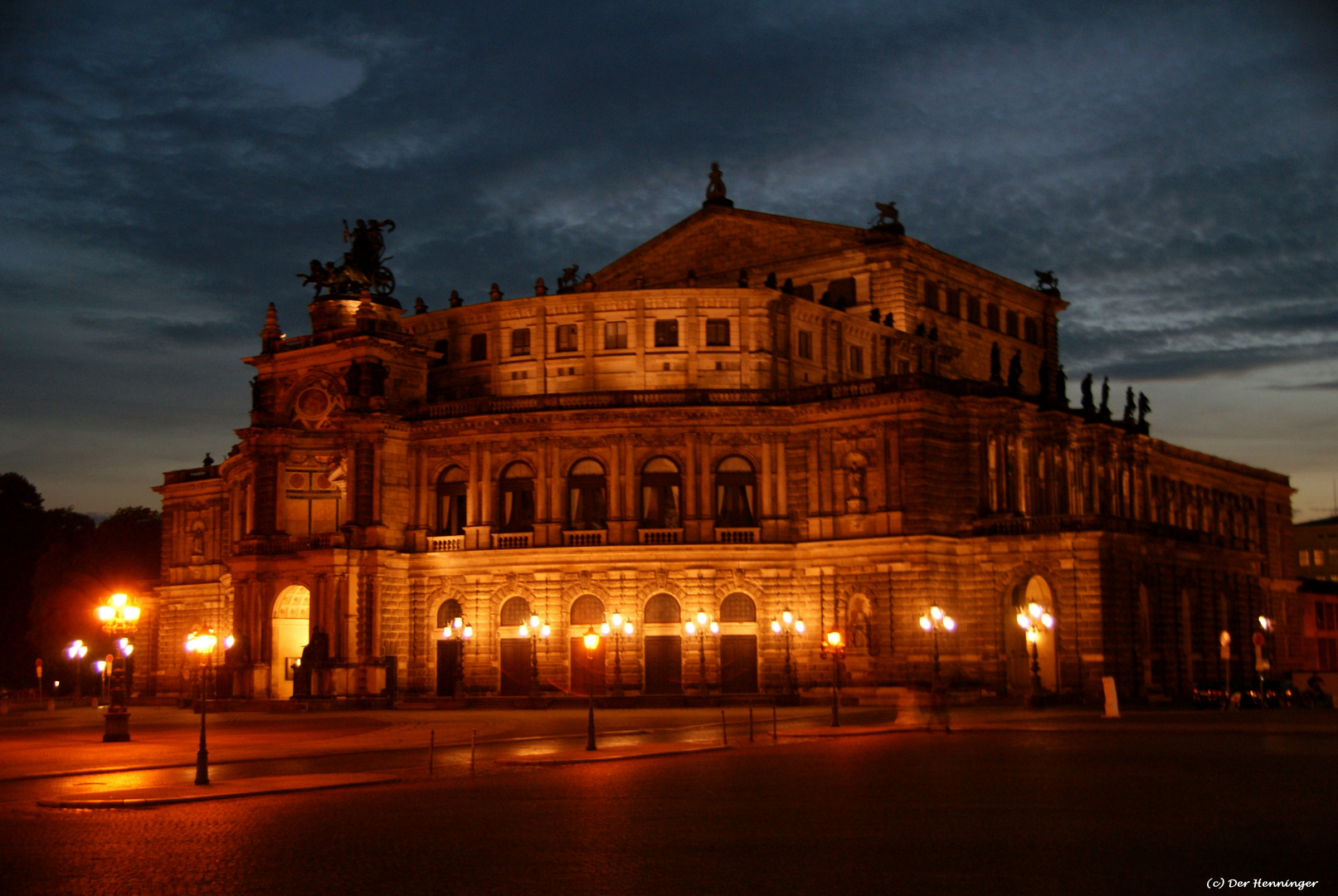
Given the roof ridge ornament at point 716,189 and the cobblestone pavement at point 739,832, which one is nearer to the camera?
the cobblestone pavement at point 739,832

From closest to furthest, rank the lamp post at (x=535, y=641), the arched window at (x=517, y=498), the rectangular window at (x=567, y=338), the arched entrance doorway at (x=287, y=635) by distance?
the lamp post at (x=535, y=641), the arched window at (x=517, y=498), the arched entrance doorway at (x=287, y=635), the rectangular window at (x=567, y=338)

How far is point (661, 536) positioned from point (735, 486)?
447cm

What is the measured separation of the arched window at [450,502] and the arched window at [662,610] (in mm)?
10856

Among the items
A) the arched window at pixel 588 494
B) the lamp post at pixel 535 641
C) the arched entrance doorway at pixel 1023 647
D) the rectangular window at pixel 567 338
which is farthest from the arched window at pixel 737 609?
the rectangular window at pixel 567 338

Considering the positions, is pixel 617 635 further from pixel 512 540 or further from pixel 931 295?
pixel 931 295

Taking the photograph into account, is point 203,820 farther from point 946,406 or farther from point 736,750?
point 946,406

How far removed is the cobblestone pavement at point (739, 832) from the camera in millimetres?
17984

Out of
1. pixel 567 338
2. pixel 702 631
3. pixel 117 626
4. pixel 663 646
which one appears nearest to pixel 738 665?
pixel 702 631

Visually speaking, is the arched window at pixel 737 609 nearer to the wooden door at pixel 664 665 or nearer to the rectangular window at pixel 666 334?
the wooden door at pixel 664 665

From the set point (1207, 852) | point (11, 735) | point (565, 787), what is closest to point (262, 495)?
point (11, 735)

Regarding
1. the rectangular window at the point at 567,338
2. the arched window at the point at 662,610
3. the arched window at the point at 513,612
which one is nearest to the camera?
the arched window at the point at 662,610

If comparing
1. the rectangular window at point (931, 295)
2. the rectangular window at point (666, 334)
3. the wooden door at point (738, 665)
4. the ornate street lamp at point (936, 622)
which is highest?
the rectangular window at point (931, 295)

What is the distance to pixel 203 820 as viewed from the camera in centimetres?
2502

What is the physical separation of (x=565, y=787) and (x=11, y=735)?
31.4 meters
